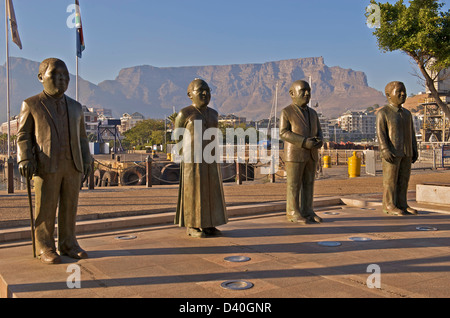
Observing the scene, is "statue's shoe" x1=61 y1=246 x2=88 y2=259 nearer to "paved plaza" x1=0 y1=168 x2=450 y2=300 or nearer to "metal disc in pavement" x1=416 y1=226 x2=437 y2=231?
"paved plaza" x1=0 y1=168 x2=450 y2=300

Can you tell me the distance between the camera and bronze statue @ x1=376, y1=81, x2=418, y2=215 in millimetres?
7508

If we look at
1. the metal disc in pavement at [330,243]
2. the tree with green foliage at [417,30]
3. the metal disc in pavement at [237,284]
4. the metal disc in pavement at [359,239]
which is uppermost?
the tree with green foliage at [417,30]

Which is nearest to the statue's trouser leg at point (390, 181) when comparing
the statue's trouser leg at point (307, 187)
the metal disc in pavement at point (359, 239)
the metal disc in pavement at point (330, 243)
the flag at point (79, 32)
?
the statue's trouser leg at point (307, 187)

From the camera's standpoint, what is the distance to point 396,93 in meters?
7.46

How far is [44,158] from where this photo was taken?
4.73 metres

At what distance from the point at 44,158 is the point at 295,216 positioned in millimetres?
3934

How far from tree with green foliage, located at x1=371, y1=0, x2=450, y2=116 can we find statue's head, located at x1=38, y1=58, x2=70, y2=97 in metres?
12.6

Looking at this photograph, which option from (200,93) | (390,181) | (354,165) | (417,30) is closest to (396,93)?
(390,181)

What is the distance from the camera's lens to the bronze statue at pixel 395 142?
7.51 m

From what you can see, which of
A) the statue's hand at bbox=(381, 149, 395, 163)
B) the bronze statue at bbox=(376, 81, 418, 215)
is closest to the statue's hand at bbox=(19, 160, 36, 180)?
the bronze statue at bbox=(376, 81, 418, 215)

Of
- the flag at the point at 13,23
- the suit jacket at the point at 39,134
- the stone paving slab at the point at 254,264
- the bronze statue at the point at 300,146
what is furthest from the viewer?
the flag at the point at 13,23

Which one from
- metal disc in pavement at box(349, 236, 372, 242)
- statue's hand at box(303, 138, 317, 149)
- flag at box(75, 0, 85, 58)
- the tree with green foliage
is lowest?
metal disc in pavement at box(349, 236, 372, 242)

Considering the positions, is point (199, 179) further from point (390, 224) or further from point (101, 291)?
point (390, 224)

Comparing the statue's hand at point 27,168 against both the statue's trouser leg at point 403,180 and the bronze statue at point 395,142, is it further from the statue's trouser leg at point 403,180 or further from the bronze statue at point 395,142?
the statue's trouser leg at point 403,180
